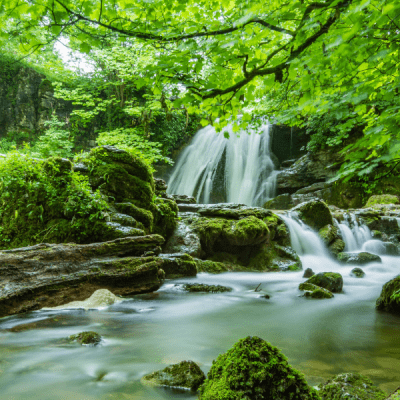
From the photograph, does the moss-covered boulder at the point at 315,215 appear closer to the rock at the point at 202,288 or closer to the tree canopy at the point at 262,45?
the rock at the point at 202,288

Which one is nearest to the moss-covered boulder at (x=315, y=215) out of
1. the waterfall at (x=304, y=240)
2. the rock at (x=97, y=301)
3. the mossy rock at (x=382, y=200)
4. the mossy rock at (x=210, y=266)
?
the waterfall at (x=304, y=240)

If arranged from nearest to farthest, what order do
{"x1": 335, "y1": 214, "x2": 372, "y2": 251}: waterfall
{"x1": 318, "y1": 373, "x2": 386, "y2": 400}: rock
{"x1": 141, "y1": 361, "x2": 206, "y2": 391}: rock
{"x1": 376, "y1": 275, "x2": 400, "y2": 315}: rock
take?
{"x1": 318, "y1": 373, "x2": 386, "y2": 400}: rock
{"x1": 141, "y1": 361, "x2": 206, "y2": 391}: rock
{"x1": 376, "y1": 275, "x2": 400, "y2": 315}: rock
{"x1": 335, "y1": 214, "x2": 372, "y2": 251}: waterfall

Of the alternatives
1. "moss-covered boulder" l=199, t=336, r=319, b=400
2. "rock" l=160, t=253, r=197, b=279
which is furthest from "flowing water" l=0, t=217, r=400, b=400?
"moss-covered boulder" l=199, t=336, r=319, b=400

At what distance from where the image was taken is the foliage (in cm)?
633

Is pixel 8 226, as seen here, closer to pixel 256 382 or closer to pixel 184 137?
pixel 256 382

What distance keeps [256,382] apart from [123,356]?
6.14 ft

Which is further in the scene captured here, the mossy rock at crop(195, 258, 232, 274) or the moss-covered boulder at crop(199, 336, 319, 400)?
the mossy rock at crop(195, 258, 232, 274)

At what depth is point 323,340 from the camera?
373 cm

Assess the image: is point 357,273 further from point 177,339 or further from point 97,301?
point 97,301

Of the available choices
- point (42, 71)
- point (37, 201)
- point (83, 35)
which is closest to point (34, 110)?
point (42, 71)

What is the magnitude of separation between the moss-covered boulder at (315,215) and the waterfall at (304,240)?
A: 381 millimetres

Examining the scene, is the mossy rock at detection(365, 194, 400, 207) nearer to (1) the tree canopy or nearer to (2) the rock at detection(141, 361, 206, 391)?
(1) the tree canopy

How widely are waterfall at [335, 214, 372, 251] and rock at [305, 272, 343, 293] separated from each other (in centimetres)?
512

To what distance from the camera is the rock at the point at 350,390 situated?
185 centimetres
